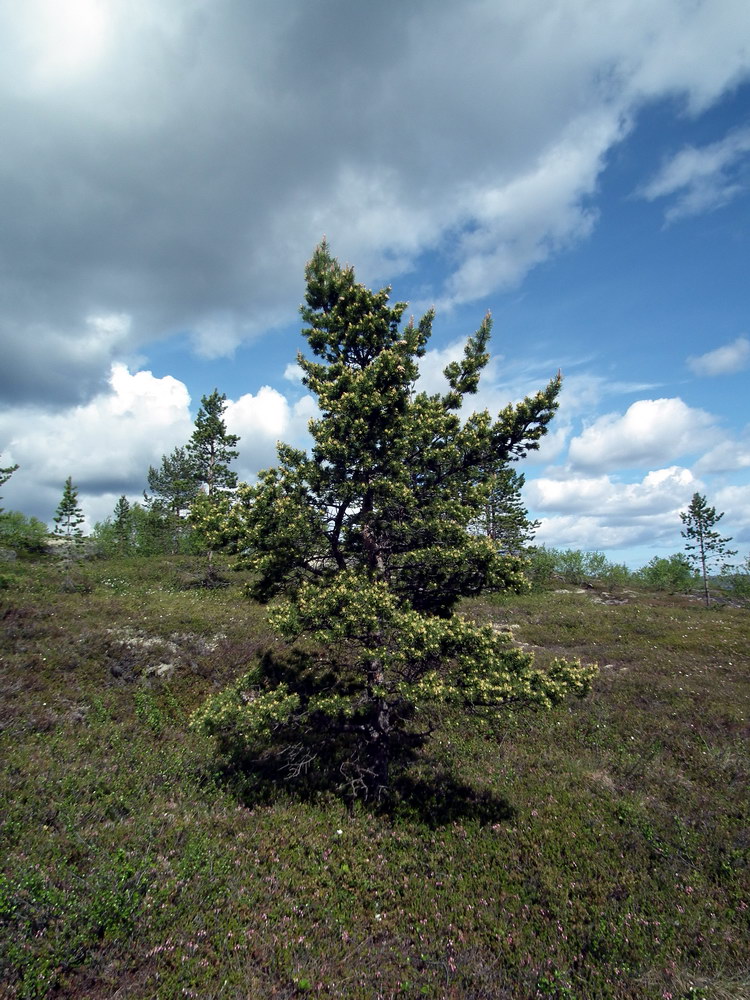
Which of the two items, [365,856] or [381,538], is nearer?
[365,856]

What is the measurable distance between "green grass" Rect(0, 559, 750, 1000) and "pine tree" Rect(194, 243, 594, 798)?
7.72ft

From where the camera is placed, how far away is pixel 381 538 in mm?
13406

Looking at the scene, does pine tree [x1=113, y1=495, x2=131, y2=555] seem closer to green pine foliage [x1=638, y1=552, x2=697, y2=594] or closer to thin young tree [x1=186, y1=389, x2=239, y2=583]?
thin young tree [x1=186, y1=389, x2=239, y2=583]

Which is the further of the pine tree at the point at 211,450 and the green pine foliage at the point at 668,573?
the green pine foliage at the point at 668,573

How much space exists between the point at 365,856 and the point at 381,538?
8019mm

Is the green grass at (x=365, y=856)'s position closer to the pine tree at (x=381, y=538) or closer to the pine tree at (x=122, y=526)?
the pine tree at (x=381, y=538)

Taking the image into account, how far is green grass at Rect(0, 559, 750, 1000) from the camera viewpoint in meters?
7.52

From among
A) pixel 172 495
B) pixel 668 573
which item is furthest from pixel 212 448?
pixel 668 573

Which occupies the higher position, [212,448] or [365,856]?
[212,448]

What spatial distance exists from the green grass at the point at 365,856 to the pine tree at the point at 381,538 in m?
2.35

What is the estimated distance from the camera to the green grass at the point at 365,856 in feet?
24.7

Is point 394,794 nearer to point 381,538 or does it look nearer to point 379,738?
point 379,738

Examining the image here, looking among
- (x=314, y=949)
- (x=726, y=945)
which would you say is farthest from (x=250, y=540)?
(x=726, y=945)

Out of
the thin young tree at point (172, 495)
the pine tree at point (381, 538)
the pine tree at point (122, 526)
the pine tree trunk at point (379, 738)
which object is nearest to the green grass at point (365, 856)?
the pine tree trunk at point (379, 738)
